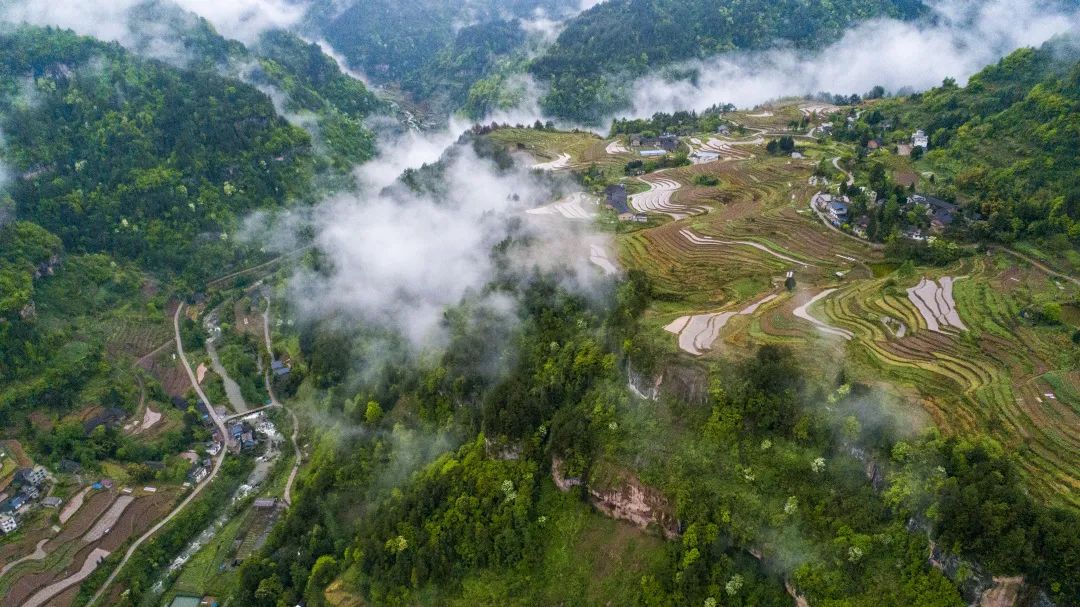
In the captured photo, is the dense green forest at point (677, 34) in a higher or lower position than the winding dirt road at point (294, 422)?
higher

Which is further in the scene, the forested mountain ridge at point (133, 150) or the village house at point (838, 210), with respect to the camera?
the forested mountain ridge at point (133, 150)

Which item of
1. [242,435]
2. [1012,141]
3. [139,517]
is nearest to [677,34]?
[1012,141]

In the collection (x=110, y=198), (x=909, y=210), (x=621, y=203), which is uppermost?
(x=110, y=198)

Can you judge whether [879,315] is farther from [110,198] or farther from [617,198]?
[110,198]

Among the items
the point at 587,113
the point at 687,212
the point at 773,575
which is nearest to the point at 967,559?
the point at 773,575

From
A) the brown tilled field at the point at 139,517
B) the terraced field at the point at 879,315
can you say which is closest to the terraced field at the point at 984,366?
the terraced field at the point at 879,315

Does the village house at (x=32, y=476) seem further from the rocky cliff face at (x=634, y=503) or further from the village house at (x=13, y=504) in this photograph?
the rocky cliff face at (x=634, y=503)
